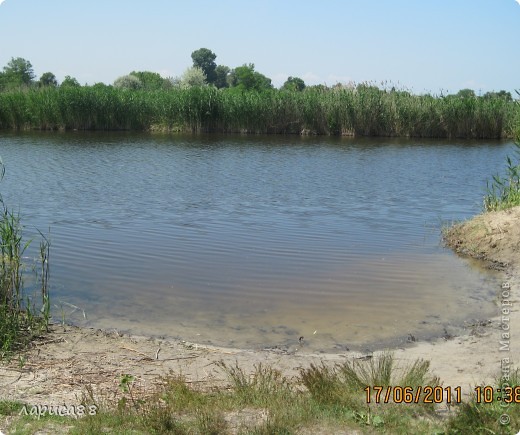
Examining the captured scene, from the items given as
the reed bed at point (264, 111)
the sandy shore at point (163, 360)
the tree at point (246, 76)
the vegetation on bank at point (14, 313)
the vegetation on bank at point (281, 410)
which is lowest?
the sandy shore at point (163, 360)

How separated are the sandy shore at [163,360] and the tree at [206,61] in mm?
104670

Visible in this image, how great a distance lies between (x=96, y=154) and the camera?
23.5 meters

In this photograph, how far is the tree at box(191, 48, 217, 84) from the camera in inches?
4304

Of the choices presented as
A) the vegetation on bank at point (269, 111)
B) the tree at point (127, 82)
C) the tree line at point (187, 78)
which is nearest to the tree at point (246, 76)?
the tree line at point (187, 78)

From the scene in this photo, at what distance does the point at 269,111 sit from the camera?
33.3 m

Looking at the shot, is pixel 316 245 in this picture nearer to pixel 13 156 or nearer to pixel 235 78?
pixel 13 156

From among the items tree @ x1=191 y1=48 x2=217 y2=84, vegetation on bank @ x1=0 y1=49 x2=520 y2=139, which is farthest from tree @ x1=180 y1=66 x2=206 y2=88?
tree @ x1=191 y1=48 x2=217 y2=84

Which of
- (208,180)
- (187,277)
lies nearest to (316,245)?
(187,277)

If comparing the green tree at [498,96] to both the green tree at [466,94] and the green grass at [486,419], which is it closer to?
the green tree at [466,94]

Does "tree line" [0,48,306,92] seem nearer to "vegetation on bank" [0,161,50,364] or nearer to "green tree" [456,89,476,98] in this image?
"green tree" [456,89,476,98]

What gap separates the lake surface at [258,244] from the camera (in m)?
7.57

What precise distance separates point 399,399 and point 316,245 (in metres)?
6.52

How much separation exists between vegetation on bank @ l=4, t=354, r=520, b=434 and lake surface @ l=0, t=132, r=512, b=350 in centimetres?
186
